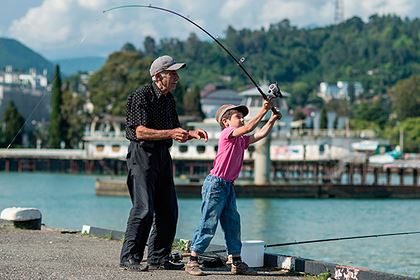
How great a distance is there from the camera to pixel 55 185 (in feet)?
237

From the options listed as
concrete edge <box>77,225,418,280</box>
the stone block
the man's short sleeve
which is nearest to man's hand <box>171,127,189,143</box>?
the man's short sleeve

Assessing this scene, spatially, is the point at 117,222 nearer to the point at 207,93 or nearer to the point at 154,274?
the point at 154,274

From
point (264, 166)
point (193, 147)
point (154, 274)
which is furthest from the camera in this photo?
point (193, 147)

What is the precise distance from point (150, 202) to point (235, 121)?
1.02 m

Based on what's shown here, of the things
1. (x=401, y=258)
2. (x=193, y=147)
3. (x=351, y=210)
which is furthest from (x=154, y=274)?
(x=193, y=147)

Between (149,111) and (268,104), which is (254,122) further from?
(149,111)

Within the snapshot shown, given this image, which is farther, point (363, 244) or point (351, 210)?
point (351, 210)

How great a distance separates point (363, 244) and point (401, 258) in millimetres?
3653

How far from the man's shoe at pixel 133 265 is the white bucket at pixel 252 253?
956 millimetres

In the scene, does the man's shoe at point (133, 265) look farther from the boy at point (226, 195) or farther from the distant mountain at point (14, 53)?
the distant mountain at point (14, 53)

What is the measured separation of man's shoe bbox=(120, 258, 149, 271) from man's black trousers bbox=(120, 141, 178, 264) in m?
0.04

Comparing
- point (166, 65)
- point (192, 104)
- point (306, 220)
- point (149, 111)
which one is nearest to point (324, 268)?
point (149, 111)

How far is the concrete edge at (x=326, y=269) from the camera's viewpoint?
7730 mm

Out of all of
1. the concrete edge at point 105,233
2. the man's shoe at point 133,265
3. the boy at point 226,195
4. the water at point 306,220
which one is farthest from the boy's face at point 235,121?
the water at point 306,220
